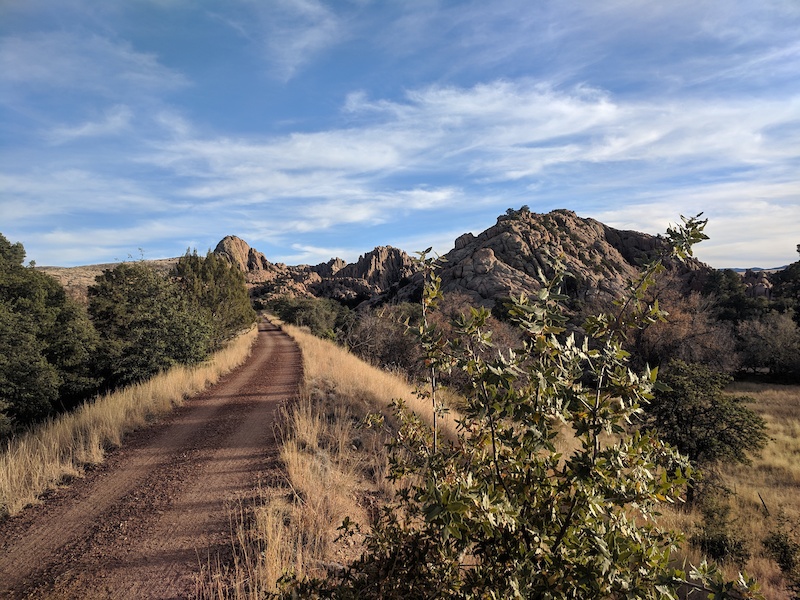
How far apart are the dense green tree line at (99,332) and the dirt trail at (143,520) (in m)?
6.96

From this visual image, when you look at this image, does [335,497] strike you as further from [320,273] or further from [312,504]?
[320,273]

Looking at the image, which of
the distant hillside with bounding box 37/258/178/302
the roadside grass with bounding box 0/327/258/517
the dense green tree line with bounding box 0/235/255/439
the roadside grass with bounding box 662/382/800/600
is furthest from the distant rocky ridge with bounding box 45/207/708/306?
the roadside grass with bounding box 0/327/258/517

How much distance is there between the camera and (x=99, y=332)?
732 inches

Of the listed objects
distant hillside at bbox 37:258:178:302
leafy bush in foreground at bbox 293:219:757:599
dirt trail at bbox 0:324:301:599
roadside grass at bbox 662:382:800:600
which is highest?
distant hillside at bbox 37:258:178:302

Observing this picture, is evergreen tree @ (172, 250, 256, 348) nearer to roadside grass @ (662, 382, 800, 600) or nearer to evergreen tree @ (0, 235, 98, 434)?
evergreen tree @ (0, 235, 98, 434)

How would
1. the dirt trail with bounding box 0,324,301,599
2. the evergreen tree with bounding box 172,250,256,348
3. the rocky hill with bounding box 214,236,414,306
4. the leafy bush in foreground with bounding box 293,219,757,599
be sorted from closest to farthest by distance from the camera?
the leafy bush in foreground with bounding box 293,219,757,599 → the dirt trail with bounding box 0,324,301,599 → the evergreen tree with bounding box 172,250,256,348 → the rocky hill with bounding box 214,236,414,306

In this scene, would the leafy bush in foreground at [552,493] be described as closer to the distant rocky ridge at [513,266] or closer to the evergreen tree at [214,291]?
the evergreen tree at [214,291]

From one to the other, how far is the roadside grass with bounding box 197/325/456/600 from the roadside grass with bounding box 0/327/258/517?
3053 millimetres

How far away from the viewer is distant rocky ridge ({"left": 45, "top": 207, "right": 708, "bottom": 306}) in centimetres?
4306

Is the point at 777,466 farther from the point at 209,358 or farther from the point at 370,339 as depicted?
the point at 209,358

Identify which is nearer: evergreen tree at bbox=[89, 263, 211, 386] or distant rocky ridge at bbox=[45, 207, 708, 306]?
evergreen tree at bbox=[89, 263, 211, 386]

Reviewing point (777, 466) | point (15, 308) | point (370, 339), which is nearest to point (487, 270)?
point (370, 339)

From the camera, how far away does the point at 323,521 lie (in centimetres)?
421

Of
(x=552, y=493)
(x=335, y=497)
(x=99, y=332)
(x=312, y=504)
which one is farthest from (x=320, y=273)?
(x=552, y=493)
